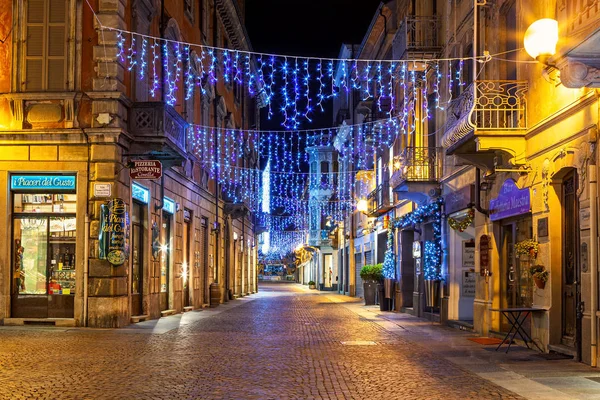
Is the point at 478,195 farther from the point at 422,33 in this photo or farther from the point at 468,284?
the point at 422,33

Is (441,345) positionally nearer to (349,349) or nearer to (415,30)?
(349,349)

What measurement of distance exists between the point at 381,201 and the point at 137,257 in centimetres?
1303

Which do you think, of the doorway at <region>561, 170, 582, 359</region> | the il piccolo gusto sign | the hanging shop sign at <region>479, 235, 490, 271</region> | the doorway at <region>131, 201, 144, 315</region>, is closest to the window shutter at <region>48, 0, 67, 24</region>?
the il piccolo gusto sign

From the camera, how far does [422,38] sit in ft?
72.6

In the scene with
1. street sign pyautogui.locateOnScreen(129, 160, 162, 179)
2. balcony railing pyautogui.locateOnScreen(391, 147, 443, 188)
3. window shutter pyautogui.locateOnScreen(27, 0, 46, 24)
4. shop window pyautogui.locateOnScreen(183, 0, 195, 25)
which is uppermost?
shop window pyautogui.locateOnScreen(183, 0, 195, 25)

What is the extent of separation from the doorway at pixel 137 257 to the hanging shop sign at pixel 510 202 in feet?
29.8

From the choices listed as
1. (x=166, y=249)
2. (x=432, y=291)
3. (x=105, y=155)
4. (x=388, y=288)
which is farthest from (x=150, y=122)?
(x=388, y=288)

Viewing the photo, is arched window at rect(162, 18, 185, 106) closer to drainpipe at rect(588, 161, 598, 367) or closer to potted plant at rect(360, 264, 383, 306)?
potted plant at rect(360, 264, 383, 306)

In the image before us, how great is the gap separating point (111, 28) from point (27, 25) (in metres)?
2.12

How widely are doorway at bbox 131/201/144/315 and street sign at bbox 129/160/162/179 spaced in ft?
5.85

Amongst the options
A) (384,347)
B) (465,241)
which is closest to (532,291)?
(384,347)

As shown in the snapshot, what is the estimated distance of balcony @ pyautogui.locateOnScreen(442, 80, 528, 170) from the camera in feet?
47.4

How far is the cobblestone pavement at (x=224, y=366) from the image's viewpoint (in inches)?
364

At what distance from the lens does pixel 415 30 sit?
22188mm
